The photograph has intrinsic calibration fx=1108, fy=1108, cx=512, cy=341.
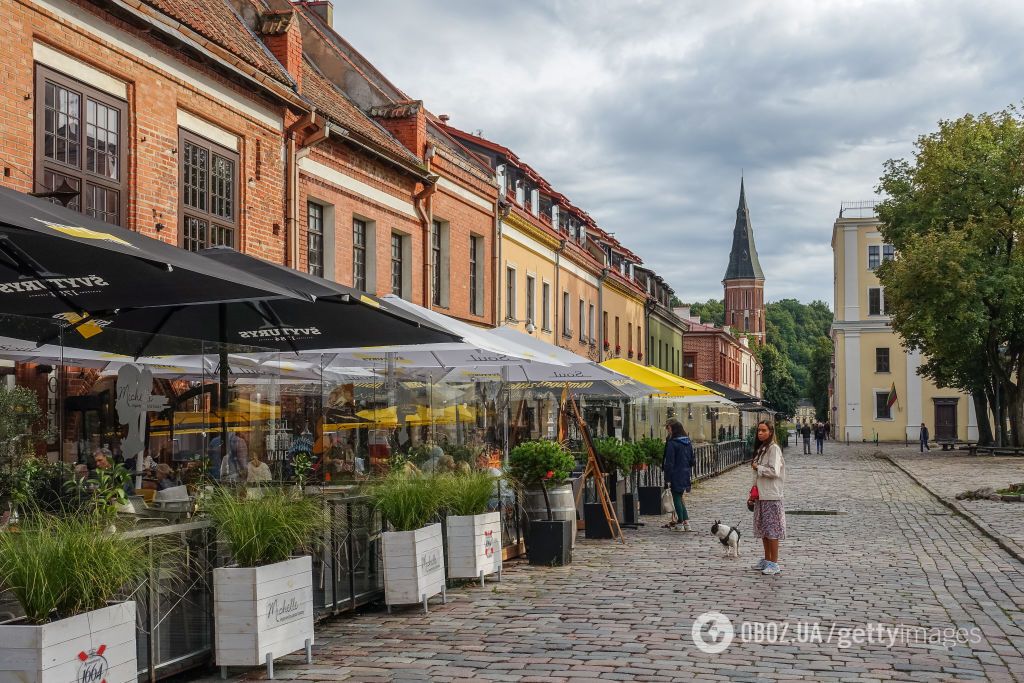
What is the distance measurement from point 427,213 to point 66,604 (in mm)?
19092

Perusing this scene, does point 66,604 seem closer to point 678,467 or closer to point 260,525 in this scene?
point 260,525

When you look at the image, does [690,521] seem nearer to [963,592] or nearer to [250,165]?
[963,592]

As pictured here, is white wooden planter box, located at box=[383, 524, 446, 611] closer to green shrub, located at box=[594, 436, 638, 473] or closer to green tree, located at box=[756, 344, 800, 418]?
green shrub, located at box=[594, 436, 638, 473]

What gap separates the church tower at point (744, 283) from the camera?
151 m

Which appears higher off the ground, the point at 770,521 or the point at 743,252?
the point at 743,252

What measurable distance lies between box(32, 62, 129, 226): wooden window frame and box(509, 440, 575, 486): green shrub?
6.03 meters

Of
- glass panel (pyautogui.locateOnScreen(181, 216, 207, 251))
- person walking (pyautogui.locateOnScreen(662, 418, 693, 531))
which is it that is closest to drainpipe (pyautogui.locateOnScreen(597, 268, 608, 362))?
person walking (pyautogui.locateOnScreen(662, 418, 693, 531))

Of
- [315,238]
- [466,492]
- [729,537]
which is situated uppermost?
[315,238]

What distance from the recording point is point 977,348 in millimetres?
45625

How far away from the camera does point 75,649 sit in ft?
18.3

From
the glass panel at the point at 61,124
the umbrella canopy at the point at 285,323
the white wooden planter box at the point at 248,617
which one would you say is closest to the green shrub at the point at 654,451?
the umbrella canopy at the point at 285,323

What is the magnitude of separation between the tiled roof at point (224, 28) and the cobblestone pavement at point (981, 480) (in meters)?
12.8

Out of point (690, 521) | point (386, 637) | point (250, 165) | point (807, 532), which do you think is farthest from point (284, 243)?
point (386, 637)

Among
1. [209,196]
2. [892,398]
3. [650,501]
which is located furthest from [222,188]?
[892,398]
